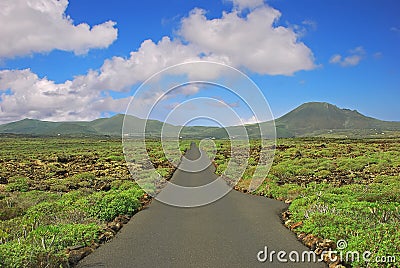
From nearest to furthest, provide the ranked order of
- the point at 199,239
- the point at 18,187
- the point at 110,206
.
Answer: the point at 199,239 < the point at 110,206 < the point at 18,187

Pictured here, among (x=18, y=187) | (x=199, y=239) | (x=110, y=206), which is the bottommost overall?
(x=18, y=187)

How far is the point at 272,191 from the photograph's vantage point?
20.7 metres

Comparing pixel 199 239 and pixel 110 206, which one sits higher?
pixel 110 206

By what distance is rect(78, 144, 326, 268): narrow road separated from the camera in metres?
9.12

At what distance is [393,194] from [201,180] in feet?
44.8

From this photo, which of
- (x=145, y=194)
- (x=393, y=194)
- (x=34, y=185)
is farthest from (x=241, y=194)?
(x=34, y=185)

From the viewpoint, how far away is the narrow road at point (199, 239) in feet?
29.9

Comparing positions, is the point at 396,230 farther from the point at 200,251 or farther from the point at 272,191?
the point at 272,191

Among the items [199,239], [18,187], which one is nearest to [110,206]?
[199,239]

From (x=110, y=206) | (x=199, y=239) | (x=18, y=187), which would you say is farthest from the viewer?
(x=18, y=187)

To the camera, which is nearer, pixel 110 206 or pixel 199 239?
pixel 199 239

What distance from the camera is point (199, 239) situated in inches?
440

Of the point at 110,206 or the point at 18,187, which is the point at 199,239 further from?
the point at 18,187

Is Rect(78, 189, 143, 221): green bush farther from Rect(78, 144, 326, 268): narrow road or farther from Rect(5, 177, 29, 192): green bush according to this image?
Rect(5, 177, 29, 192): green bush
